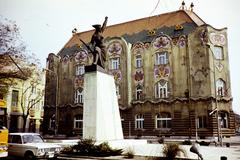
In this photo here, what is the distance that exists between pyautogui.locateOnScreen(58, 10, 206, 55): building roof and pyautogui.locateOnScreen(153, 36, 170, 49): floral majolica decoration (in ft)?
5.77

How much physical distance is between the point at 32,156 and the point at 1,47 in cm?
774

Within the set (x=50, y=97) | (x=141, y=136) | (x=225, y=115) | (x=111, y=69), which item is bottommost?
(x=141, y=136)

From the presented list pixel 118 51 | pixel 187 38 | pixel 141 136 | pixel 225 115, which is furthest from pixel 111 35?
pixel 225 115

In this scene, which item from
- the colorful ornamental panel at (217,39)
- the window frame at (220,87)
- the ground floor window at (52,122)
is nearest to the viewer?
the window frame at (220,87)

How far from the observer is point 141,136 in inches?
950

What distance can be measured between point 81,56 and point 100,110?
18.7 m

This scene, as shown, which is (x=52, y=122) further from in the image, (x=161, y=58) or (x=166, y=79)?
(x=161, y=58)

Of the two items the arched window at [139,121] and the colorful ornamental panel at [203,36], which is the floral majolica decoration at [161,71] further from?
the arched window at [139,121]

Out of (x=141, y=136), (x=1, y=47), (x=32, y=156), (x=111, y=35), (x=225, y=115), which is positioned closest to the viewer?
(x=32, y=156)

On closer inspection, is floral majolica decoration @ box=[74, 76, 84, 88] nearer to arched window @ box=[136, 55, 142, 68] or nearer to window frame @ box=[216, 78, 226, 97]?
arched window @ box=[136, 55, 142, 68]

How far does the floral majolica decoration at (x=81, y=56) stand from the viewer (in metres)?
28.9

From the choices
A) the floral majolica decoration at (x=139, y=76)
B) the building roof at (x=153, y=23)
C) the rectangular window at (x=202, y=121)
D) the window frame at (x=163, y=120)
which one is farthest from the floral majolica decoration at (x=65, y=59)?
the rectangular window at (x=202, y=121)

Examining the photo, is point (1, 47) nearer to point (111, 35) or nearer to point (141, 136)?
point (141, 136)

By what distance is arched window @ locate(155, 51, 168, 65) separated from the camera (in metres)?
24.7
